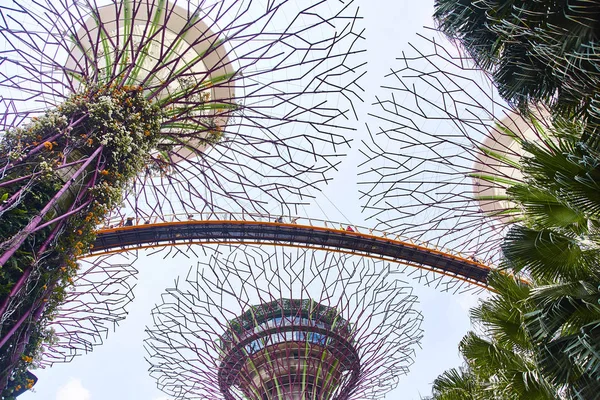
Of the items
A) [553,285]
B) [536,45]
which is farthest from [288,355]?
[536,45]

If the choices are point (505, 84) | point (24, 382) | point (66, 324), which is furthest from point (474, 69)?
point (66, 324)

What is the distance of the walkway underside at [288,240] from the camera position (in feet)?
52.2

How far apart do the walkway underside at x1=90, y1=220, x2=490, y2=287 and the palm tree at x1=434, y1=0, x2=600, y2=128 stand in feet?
37.9

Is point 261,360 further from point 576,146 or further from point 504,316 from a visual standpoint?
point 576,146

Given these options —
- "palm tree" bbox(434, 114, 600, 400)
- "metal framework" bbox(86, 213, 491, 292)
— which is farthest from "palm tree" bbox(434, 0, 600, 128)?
"metal framework" bbox(86, 213, 491, 292)

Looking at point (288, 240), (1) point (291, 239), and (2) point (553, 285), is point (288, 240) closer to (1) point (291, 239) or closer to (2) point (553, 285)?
(1) point (291, 239)

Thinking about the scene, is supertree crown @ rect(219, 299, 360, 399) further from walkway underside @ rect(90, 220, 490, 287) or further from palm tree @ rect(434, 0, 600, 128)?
palm tree @ rect(434, 0, 600, 128)

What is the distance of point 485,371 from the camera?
7.42m

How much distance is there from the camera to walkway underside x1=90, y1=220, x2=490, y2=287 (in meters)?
15.9

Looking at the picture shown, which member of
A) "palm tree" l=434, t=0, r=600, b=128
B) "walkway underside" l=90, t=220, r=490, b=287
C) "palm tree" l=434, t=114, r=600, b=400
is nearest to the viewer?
"palm tree" l=434, t=114, r=600, b=400

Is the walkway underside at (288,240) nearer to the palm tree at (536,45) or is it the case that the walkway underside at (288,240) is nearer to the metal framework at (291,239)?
the metal framework at (291,239)

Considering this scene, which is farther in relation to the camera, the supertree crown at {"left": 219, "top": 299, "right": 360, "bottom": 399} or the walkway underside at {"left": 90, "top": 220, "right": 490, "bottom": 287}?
the supertree crown at {"left": 219, "top": 299, "right": 360, "bottom": 399}

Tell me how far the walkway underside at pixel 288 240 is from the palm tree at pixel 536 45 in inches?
454

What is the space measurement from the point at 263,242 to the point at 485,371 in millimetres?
11137
